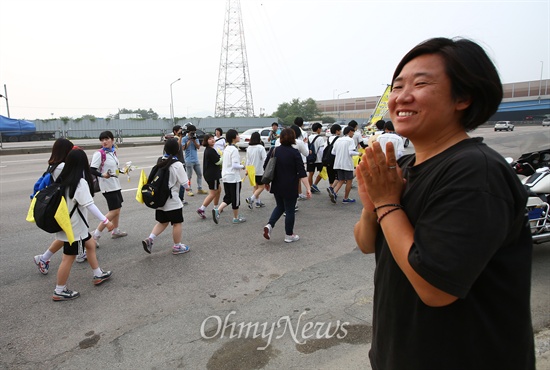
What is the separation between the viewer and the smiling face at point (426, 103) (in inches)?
48.6

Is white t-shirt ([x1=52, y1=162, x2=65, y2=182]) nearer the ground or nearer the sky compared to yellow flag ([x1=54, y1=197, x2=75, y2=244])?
nearer the sky

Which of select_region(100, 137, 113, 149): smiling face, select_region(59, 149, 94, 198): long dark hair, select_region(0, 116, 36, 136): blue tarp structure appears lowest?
select_region(59, 149, 94, 198): long dark hair

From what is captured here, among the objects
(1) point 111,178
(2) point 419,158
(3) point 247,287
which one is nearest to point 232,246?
(3) point 247,287

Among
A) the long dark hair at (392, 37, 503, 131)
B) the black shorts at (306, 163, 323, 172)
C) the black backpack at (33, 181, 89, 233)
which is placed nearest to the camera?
the long dark hair at (392, 37, 503, 131)

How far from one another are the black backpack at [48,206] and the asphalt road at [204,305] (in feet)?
2.84

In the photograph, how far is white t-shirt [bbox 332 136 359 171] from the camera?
831cm

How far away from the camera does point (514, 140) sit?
7844 mm

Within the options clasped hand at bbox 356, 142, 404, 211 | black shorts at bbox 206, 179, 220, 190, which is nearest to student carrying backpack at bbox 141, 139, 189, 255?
black shorts at bbox 206, 179, 220, 190

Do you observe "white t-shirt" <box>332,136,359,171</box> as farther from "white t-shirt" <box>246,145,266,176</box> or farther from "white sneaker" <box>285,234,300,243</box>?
"white sneaker" <box>285,234,300,243</box>

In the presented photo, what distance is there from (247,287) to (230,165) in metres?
3.15

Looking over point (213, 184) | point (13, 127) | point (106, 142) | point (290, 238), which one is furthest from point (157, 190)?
point (13, 127)

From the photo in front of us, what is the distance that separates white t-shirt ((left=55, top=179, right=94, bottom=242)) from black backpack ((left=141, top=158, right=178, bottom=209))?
37.5 inches

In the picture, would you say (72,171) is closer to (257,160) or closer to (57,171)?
(57,171)

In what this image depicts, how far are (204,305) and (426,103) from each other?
3.27 meters
